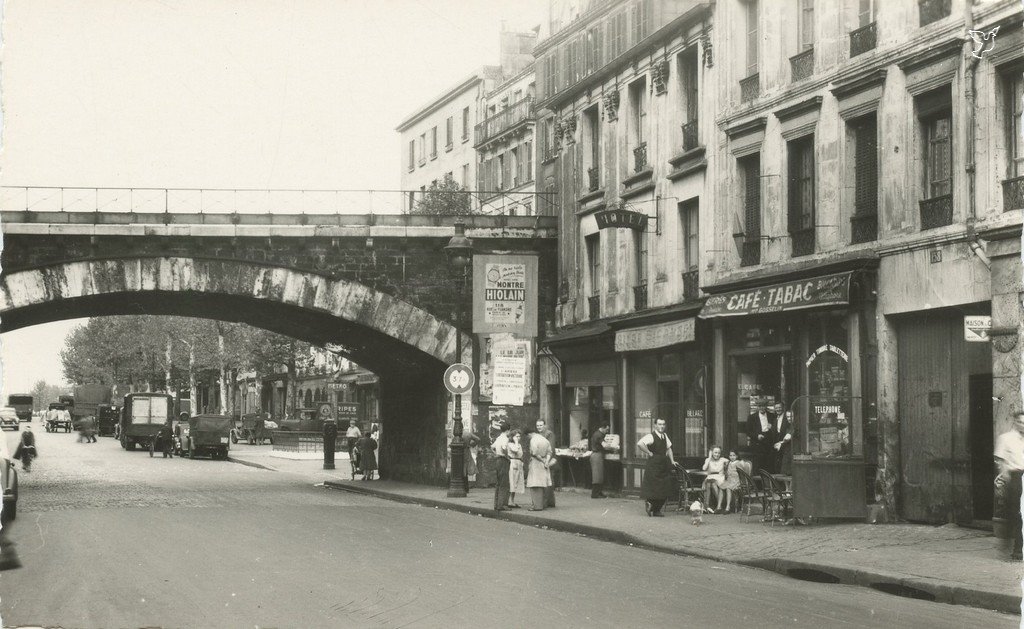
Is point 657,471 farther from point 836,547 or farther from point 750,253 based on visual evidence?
point 836,547

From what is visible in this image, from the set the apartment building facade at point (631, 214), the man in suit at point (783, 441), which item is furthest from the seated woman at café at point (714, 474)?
the apartment building facade at point (631, 214)

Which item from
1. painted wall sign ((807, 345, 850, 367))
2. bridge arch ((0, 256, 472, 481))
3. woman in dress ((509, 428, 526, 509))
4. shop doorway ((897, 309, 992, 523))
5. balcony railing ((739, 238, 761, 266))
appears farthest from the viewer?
bridge arch ((0, 256, 472, 481))

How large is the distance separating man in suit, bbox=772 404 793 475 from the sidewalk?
1.20 metres

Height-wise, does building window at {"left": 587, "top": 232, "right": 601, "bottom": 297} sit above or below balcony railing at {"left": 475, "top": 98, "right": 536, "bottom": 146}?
below

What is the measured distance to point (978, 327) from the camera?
17.7 m

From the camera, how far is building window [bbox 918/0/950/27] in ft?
64.2

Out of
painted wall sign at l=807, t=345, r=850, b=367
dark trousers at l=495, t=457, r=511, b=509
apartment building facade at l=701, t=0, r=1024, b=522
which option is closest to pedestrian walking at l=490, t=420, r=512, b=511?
dark trousers at l=495, t=457, r=511, b=509

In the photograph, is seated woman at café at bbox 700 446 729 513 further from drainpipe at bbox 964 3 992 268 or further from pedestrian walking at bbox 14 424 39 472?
pedestrian walking at bbox 14 424 39 472

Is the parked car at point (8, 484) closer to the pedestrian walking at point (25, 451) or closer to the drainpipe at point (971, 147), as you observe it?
the pedestrian walking at point (25, 451)

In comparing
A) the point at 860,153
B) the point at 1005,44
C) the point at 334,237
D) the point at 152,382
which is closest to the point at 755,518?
the point at 860,153

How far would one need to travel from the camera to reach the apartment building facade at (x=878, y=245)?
60.6 feet

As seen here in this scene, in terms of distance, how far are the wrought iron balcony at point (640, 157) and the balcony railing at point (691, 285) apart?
3.33 meters

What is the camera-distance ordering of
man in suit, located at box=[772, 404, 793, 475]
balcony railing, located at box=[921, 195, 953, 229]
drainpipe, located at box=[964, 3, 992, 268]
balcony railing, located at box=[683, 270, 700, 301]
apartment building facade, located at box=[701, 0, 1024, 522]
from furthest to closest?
1. balcony railing, located at box=[683, 270, 700, 301]
2. man in suit, located at box=[772, 404, 793, 475]
3. balcony railing, located at box=[921, 195, 953, 229]
4. drainpipe, located at box=[964, 3, 992, 268]
5. apartment building facade, located at box=[701, 0, 1024, 522]

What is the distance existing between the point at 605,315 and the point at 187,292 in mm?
10110
